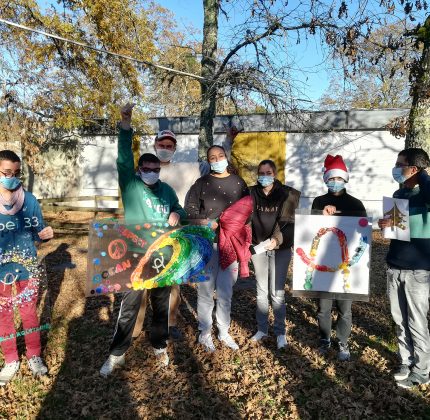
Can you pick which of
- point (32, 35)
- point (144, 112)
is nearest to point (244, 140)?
point (144, 112)

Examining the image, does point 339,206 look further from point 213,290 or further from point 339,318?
point 213,290

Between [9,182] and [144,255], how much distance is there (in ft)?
4.87

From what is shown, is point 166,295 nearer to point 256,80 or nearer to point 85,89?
point 256,80

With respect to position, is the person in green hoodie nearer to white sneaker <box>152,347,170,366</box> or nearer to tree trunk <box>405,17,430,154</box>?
white sneaker <box>152,347,170,366</box>

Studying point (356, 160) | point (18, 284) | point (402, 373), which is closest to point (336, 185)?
point (402, 373)

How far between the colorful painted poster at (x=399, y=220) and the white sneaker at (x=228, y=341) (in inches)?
88.1

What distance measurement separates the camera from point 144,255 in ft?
12.9

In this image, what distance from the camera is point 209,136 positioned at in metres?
8.56

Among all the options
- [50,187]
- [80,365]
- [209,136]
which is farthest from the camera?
[50,187]

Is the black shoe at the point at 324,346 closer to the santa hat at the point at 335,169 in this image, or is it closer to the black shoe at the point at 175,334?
the black shoe at the point at 175,334

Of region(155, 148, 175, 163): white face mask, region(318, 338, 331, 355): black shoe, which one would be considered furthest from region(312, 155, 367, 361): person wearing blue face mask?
region(155, 148, 175, 163): white face mask

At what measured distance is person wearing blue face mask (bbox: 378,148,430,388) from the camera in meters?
3.73

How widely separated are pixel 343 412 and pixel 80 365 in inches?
113

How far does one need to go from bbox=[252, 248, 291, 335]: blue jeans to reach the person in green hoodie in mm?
1167
